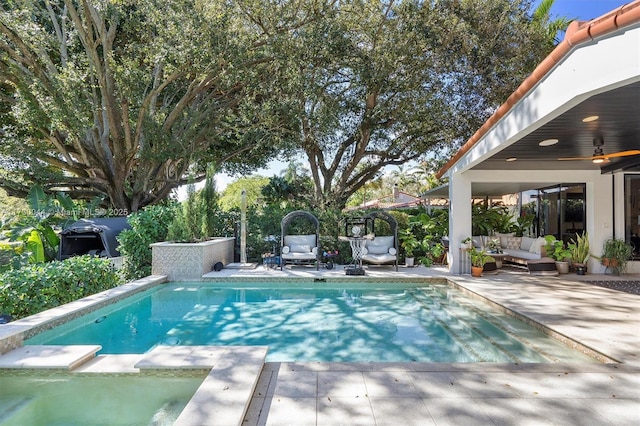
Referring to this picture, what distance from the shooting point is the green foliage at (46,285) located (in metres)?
5.58

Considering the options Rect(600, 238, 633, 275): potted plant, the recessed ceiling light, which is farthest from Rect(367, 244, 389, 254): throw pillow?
Rect(600, 238, 633, 275): potted plant

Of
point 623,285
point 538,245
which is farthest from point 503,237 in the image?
point 623,285

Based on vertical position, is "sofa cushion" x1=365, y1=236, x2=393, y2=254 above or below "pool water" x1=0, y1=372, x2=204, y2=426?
above

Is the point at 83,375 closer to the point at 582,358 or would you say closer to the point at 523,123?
the point at 582,358

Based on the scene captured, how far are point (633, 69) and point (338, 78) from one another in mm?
12446

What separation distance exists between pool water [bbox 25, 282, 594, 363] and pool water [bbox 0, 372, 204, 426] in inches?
53.7

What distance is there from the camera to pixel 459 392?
3277 millimetres

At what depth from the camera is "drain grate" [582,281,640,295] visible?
24.8 feet

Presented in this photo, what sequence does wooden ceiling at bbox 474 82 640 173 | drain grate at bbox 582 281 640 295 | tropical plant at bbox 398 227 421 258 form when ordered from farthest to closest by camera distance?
1. tropical plant at bbox 398 227 421 258
2. drain grate at bbox 582 281 640 295
3. wooden ceiling at bbox 474 82 640 173

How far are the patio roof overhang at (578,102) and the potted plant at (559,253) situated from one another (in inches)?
101

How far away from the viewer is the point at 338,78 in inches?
584

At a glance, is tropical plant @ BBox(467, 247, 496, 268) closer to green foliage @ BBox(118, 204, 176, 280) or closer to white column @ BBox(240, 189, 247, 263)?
white column @ BBox(240, 189, 247, 263)

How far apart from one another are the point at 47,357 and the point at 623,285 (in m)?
11.0

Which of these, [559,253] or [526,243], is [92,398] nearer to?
[559,253]
